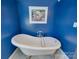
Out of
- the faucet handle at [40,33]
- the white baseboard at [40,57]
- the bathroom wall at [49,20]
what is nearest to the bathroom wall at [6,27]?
the white baseboard at [40,57]

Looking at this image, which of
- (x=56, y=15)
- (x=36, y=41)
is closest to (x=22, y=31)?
(x=36, y=41)

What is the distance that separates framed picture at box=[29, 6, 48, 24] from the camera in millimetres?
3395

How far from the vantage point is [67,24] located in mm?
2713

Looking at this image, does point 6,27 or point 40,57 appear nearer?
point 6,27

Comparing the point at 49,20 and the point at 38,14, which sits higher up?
the point at 38,14

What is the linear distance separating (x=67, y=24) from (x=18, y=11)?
1562mm

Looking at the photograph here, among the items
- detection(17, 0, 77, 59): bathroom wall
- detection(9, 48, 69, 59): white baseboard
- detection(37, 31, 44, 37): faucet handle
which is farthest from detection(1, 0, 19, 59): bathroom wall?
detection(37, 31, 44, 37): faucet handle

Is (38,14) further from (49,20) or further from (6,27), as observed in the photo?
(6,27)

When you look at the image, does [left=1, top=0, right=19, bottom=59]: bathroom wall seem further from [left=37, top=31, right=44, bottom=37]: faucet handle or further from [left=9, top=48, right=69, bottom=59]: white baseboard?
[left=37, top=31, right=44, bottom=37]: faucet handle

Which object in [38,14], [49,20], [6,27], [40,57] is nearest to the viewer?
[6,27]

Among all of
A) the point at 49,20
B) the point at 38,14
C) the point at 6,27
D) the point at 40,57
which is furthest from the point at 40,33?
the point at 6,27

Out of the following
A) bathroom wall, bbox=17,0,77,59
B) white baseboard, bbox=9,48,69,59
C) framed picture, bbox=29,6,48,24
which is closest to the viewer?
white baseboard, bbox=9,48,69,59

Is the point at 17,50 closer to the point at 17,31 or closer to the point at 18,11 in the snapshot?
the point at 17,31

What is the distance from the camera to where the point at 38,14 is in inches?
135
